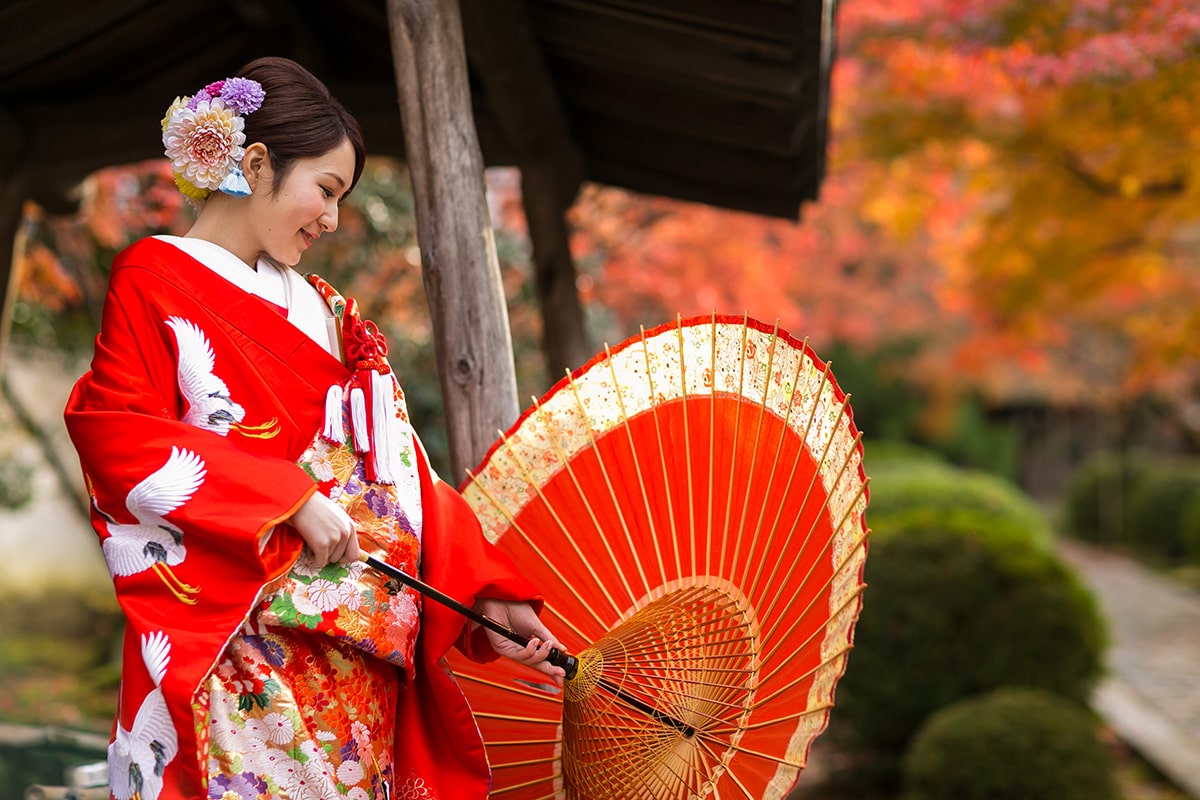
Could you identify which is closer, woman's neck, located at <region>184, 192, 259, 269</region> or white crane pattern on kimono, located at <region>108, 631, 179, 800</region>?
white crane pattern on kimono, located at <region>108, 631, 179, 800</region>

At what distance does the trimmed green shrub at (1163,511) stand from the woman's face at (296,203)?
1537cm

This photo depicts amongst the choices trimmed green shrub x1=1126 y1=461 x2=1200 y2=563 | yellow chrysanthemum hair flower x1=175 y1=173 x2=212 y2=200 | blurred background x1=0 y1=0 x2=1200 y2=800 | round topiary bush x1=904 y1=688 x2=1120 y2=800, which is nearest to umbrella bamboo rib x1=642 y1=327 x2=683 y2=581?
yellow chrysanthemum hair flower x1=175 y1=173 x2=212 y2=200

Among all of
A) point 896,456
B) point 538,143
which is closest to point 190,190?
point 538,143

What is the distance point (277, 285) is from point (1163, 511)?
16.2 meters

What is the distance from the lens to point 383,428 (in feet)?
6.35

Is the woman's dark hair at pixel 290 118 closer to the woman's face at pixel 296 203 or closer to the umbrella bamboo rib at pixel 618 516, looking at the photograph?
the woman's face at pixel 296 203

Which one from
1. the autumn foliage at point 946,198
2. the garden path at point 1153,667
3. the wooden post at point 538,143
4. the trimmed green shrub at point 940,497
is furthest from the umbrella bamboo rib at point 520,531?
the trimmed green shrub at point 940,497

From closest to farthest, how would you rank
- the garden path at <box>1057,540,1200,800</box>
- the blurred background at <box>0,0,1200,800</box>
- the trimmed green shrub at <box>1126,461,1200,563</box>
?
1. the blurred background at <box>0,0,1200,800</box>
2. the garden path at <box>1057,540,1200,800</box>
3. the trimmed green shrub at <box>1126,461,1200,563</box>

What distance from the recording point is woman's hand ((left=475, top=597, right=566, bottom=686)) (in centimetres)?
203

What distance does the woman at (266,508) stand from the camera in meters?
1.71

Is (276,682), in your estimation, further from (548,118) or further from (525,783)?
(548,118)

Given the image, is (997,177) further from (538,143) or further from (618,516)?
(618,516)

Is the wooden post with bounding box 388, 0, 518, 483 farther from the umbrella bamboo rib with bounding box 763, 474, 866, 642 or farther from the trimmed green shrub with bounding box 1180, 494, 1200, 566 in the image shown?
the trimmed green shrub with bounding box 1180, 494, 1200, 566

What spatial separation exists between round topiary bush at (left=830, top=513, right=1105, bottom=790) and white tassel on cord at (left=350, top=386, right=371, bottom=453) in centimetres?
489
